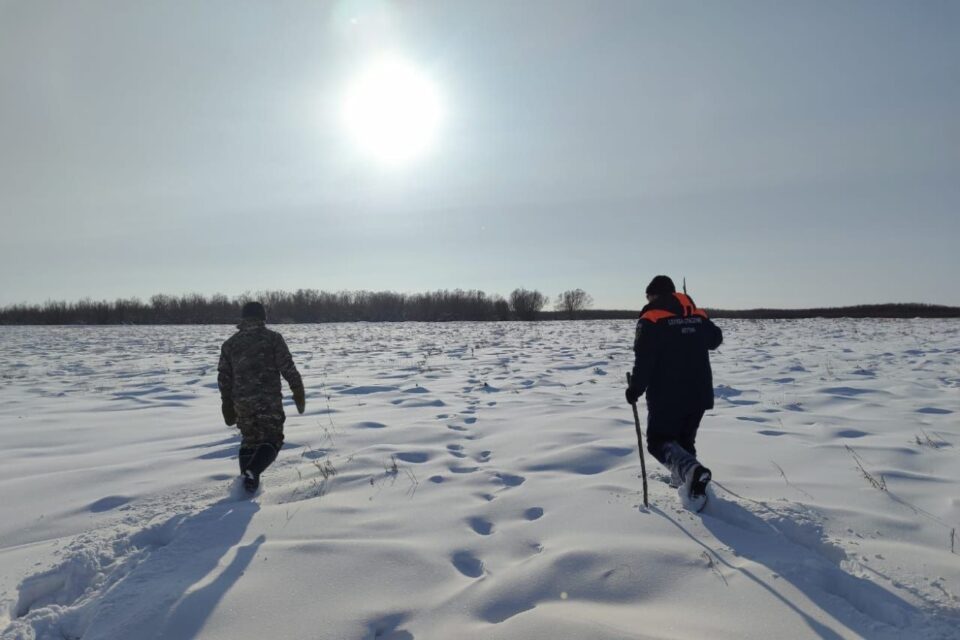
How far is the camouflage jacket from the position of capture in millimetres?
4676

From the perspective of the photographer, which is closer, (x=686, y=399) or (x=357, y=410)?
(x=686, y=399)

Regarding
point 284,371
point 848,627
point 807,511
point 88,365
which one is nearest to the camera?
point 848,627

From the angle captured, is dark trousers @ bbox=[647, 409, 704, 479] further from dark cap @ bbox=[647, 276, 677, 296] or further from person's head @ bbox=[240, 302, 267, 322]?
person's head @ bbox=[240, 302, 267, 322]

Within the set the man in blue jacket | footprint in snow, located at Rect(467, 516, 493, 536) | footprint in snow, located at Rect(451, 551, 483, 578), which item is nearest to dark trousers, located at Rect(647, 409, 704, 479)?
the man in blue jacket

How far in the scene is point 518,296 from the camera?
5931 centimetres

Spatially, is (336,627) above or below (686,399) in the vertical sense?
below

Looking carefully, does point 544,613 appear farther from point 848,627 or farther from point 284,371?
point 284,371

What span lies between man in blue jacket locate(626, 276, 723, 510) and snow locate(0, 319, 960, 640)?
1.66ft

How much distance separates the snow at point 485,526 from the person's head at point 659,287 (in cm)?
166

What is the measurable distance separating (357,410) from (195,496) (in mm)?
3633

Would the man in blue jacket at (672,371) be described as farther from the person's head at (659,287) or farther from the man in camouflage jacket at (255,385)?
the man in camouflage jacket at (255,385)

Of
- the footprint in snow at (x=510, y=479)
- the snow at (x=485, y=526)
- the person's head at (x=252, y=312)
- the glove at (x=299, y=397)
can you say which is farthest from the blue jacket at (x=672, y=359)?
the person's head at (x=252, y=312)

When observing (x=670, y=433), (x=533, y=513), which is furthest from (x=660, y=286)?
(x=533, y=513)

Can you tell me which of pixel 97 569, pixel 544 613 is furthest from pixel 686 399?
pixel 97 569
